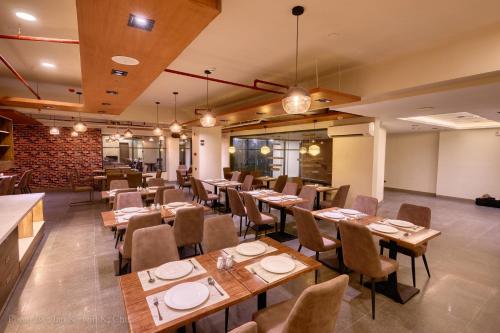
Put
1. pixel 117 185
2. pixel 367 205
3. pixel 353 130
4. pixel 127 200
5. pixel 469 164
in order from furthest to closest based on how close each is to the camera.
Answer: pixel 469 164
pixel 353 130
pixel 117 185
pixel 127 200
pixel 367 205

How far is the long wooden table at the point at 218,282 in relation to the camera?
3.93 feet

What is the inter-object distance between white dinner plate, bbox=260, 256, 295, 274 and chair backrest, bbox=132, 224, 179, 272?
0.83m

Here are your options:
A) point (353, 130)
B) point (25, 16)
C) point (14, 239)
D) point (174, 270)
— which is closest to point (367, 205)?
point (353, 130)

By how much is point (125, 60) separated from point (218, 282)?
2.27m

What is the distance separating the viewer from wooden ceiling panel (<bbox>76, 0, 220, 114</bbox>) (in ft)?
4.90

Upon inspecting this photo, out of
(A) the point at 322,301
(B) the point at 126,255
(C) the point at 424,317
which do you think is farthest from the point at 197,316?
(C) the point at 424,317

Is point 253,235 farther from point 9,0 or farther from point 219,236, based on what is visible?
point 9,0

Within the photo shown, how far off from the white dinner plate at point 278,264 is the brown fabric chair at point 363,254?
0.92 meters

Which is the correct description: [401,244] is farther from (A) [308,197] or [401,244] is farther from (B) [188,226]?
(B) [188,226]

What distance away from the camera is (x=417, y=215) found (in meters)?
3.09

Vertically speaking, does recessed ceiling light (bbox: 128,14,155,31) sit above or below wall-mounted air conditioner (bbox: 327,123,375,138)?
above

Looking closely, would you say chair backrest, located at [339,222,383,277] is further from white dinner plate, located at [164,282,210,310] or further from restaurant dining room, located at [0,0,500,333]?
white dinner plate, located at [164,282,210,310]

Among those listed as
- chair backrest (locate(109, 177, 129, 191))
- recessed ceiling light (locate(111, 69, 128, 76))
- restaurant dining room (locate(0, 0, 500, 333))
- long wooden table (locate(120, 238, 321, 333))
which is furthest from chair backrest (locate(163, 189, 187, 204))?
long wooden table (locate(120, 238, 321, 333))

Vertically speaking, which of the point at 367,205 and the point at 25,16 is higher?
→ the point at 25,16
